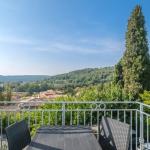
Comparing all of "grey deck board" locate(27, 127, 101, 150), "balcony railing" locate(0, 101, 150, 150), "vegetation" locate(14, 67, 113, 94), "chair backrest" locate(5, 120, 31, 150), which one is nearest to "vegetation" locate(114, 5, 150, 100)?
"vegetation" locate(14, 67, 113, 94)

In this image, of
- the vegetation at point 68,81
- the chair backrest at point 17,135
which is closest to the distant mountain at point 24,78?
the vegetation at point 68,81

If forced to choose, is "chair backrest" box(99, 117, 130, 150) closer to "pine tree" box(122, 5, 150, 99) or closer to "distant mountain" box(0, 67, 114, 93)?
"pine tree" box(122, 5, 150, 99)

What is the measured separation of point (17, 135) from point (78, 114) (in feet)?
9.48

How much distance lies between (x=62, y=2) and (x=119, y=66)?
7.26 meters

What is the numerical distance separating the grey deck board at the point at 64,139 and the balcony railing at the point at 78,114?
112 cm

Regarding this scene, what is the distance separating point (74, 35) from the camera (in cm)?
2028

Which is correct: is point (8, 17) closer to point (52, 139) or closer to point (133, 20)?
point (133, 20)

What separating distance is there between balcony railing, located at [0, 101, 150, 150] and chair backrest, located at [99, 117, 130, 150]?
1241 mm

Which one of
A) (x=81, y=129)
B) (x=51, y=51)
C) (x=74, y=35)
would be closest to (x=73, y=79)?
(x=51, y=51)

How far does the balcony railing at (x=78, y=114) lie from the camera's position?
5516 mm

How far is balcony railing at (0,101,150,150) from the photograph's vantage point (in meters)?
5.52

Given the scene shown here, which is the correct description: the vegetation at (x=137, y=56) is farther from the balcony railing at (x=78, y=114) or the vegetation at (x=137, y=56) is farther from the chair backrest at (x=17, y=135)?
the chair backrest at (x=17, y=135)

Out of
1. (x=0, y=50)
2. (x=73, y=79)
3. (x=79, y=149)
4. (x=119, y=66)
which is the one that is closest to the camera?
(x=79, y=149)

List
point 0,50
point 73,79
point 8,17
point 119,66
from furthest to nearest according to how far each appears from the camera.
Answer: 1. point 73,79
2. point 119,66
3. point 0,50
4. point 8,17
